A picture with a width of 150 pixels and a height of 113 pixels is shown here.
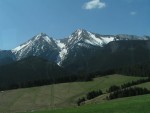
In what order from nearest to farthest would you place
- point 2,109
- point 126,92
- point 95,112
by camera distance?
point 95,112
point 126,92
point 2,109

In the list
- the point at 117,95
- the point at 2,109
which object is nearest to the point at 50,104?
the point at 2,109

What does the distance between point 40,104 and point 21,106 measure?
893 centimetres

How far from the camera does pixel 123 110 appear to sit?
51156 mm

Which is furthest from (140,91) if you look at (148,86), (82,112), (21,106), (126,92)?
(82,112)

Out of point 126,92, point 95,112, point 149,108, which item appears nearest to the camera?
point 149,108

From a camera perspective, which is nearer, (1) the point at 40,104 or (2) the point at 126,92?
(2) the point at 126,92

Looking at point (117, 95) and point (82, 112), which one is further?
point (117, 95)

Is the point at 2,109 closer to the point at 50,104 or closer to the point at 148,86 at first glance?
the point at 50,104

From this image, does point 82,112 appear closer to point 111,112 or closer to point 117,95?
point 111,112

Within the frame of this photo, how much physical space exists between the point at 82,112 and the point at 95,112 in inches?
97.8

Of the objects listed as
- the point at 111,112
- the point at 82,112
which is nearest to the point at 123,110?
the point at 111,112

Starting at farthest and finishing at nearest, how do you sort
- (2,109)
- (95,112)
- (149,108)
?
(2,109), (95,112), (149,108)

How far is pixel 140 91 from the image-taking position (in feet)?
580

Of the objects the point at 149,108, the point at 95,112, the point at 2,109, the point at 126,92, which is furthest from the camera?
the point at 2,109
